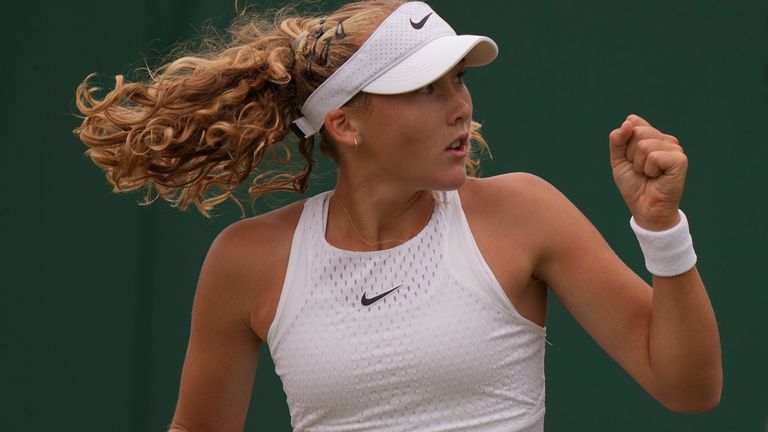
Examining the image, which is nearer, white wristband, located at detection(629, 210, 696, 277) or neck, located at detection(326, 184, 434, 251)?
white wristband, located at detection(629, 210, 696, 277)

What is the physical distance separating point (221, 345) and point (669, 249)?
89 cm

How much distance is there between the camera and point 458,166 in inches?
93.0

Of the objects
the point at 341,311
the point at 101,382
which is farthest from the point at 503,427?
the point at 101,382

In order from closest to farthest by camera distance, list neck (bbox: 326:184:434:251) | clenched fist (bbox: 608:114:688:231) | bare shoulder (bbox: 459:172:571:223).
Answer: clenched fist (bbox: 608:114:688:231)
bare shoulder (bbox: 459:172:571:223)
neck (bbox: 326:184:434:251)

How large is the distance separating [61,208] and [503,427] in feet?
5.85

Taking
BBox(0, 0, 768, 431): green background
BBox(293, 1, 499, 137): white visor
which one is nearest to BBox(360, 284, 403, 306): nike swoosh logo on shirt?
BBox(293, 1, 499, 137): white visor

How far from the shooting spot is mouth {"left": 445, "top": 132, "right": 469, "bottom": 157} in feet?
7.77

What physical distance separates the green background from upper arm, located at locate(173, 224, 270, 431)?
87 cm

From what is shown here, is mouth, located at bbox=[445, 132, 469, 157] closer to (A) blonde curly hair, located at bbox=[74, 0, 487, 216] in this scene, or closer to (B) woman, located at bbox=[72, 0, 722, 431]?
(B) woman, located at bbox=[72, 0, 722, 431]

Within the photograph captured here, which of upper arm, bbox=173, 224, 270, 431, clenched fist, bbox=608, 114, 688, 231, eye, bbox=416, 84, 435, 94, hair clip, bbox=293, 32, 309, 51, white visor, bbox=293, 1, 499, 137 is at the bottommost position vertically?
upper arm, bbox=173, 224, 270, 431

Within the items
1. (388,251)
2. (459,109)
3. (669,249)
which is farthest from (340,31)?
(669,249)

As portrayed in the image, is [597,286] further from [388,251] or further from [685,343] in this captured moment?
[388,251]

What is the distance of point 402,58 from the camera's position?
7.88 ft

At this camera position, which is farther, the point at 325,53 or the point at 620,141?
the point at 325,53
